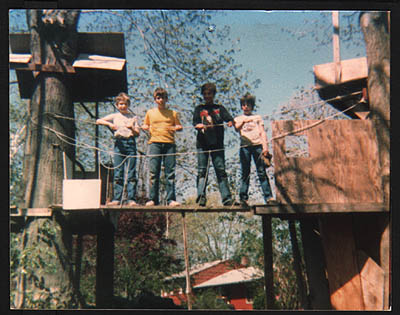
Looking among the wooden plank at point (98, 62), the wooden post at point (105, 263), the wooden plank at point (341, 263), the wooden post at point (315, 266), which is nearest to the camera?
the wooden plank at point (341, 263)

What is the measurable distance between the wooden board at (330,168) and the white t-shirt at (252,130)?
381mm

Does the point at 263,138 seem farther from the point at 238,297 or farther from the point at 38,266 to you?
the point at 238,297

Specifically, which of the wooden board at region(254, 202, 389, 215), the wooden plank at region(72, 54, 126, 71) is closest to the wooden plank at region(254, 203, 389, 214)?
the wooden board at region(254, 202, 389, 215)

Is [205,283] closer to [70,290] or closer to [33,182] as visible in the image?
[70,290]

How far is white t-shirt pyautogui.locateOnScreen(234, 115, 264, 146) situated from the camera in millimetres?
7570

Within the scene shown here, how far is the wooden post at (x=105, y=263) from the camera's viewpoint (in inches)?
390

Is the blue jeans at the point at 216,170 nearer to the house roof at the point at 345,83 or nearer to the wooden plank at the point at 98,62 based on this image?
the house roof at the point at 345,83

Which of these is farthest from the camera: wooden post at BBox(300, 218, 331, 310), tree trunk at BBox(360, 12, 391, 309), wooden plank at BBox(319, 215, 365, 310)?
wooden post at BBox(300, 218, 331, 310)

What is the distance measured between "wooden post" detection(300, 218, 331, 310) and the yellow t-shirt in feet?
9.44

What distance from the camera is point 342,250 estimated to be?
7520mm

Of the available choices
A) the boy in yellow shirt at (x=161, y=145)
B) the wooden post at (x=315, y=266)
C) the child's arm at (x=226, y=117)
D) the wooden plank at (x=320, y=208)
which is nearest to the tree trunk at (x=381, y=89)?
the wooden plank at (x=320, y=208)

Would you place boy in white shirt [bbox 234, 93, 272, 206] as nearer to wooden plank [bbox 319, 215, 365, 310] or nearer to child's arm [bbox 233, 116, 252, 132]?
child's arm [bbox 233, 116, 252, 132]

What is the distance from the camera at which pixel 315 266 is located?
27.5 ft
